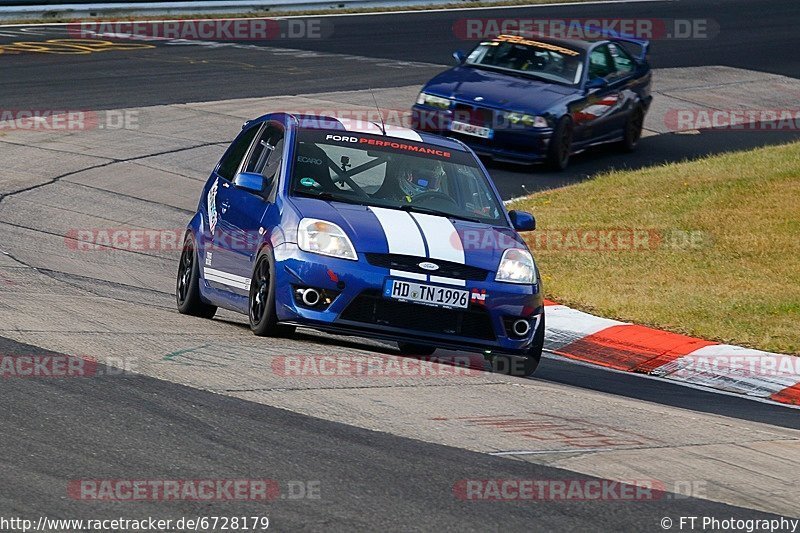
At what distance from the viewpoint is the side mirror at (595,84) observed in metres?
19.0

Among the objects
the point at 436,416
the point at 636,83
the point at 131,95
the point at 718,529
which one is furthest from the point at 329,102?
the point at 718,529

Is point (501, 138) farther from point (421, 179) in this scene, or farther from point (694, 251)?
point (421, 179)

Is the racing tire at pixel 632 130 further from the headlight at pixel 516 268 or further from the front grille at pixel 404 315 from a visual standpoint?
the front grille at pixel 404 315

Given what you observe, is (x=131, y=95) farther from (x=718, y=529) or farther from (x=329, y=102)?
(x=718, y=529)

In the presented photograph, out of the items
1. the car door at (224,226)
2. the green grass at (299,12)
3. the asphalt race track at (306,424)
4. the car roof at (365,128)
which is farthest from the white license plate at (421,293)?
the green grass at (299,12)

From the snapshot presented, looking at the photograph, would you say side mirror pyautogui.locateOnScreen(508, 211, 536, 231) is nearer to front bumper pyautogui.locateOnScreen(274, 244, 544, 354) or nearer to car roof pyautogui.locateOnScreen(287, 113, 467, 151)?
car roof pyautogui.locateOnScreen(287, 113, 467, 151)

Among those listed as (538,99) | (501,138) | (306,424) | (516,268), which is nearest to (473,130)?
(501,138)

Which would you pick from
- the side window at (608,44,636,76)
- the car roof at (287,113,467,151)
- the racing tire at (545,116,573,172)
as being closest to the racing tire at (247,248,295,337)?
the car roof at (287,113,467,151)

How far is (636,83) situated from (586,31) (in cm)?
101

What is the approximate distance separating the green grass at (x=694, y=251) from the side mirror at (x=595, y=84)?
Answer: 4.82 feet

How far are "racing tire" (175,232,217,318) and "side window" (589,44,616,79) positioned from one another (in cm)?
979

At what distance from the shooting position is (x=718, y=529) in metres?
5.58

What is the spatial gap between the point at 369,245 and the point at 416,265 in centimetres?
30

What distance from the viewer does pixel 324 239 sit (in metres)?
8.63
